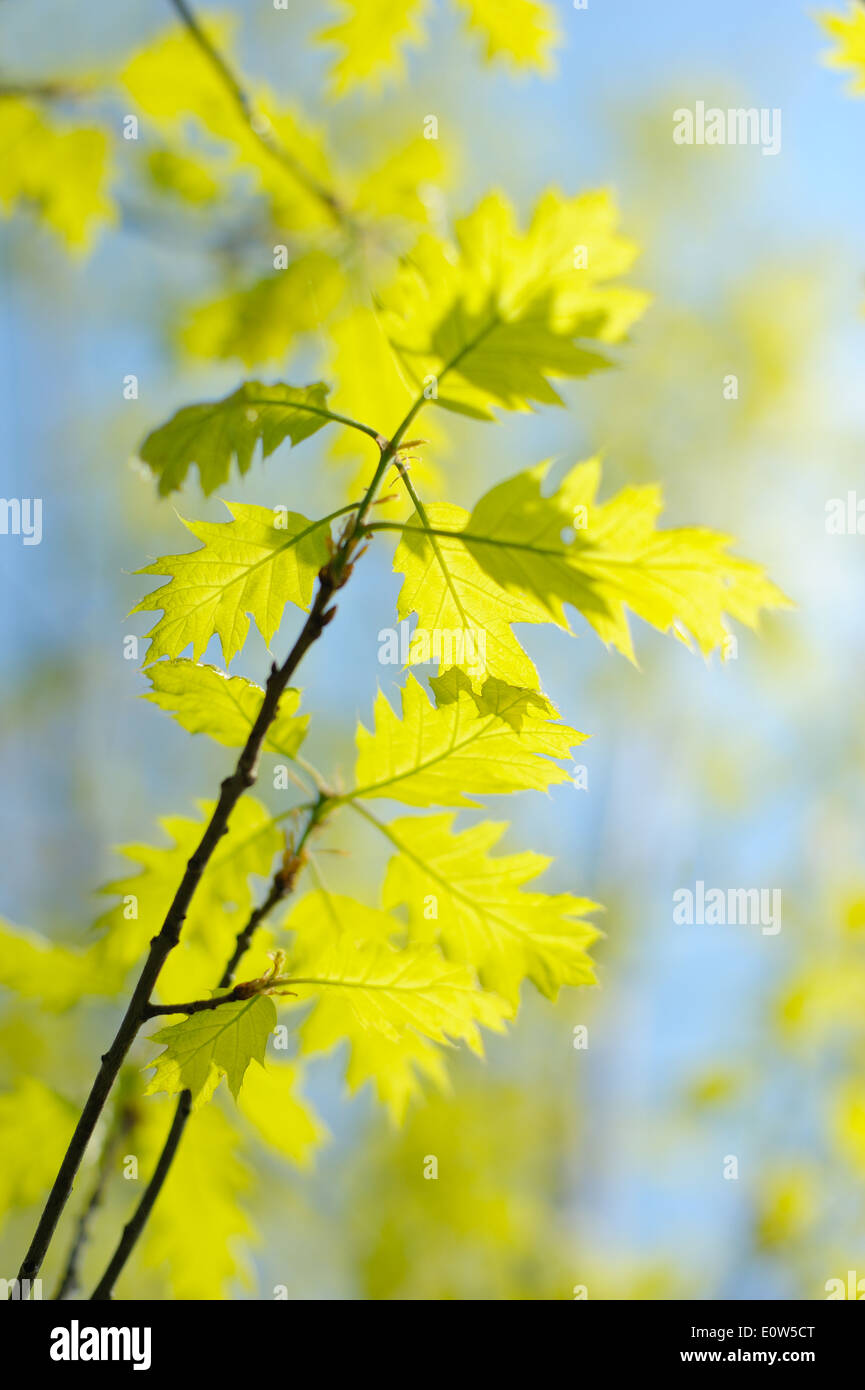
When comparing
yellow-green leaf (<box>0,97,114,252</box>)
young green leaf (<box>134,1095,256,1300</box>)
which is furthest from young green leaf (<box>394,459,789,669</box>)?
yellow-green leaf (<box>0,97,114,252</box>)

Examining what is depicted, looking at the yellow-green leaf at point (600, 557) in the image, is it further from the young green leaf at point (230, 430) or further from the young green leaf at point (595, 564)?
the young green leaf at point (230, 430)

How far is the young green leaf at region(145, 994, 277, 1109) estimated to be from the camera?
0.68 meters

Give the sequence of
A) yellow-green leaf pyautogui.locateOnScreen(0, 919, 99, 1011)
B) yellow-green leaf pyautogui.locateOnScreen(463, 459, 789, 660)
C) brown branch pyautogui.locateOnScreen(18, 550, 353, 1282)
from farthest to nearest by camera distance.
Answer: yellow-green leaf pyautogui.locateOnScreen(0, 919, 99, 1011) → yellow-green leaf pyautogui.locateOnScreen(463, 459, 789, 660) → brown branch pyautogui.locateOnScreen(18, 550, 353, 1282)

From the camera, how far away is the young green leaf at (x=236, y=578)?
2.44 feet

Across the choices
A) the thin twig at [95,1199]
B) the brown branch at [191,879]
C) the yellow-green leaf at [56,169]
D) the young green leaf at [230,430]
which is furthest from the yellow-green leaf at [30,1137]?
the yellow-green leaf at [56,169]

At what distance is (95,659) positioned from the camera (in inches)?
331

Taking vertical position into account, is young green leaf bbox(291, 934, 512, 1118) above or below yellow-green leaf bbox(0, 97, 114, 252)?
below

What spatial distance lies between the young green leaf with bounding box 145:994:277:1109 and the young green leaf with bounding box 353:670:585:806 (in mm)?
240

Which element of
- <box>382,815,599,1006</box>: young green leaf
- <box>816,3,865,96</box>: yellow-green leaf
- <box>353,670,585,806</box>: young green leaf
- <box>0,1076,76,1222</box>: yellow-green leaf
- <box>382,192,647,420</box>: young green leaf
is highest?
<box>816,3,865,96</box>: yellow-green leaf

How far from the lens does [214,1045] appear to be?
0.69 metres

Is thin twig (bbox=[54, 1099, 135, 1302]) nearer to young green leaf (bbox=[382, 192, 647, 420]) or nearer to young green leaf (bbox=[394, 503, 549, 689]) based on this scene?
young green leaf (bbox=[394, 503, 549, 689])

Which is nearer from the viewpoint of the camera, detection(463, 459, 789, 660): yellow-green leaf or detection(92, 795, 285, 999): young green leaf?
detection(463, 459, 789, 660): yellow-green leaf

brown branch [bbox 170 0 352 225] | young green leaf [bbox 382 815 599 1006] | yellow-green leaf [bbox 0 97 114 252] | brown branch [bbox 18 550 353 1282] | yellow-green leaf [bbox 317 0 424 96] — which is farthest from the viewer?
yellow-green leaf [bbox 0 97 114 252]
